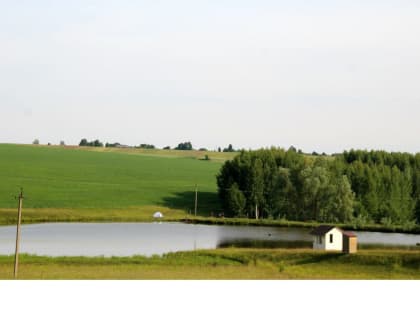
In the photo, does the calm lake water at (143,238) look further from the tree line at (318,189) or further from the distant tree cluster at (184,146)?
the distant tree cluster at (184,146)

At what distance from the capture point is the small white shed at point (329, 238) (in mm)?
42156

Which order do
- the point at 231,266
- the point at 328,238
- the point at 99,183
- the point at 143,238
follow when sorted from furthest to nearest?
1. the point at 99,183
2. the point at 143,238
3. the point at 328,238
4. the point at 231,266

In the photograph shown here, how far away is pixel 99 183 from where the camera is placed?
96.4 m

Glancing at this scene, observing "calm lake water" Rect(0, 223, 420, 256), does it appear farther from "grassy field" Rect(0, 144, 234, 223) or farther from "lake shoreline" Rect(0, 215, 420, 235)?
"grassy field" Rect(0, 144, 234, 223)

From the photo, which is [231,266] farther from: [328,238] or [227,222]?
[227,222]

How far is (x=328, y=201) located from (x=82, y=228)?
1140 inches

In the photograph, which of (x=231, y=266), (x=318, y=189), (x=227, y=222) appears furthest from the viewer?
(x=318, y=189)

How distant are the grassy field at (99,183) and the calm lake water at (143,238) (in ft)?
27.3

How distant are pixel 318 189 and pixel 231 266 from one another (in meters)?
41.8

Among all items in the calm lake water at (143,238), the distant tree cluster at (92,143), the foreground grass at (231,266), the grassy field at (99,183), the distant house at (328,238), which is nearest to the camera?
the foreground grass at (231,266)

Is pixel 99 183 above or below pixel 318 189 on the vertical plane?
above

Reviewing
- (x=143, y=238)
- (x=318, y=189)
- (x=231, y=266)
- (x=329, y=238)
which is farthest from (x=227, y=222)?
(x=231, y=266)

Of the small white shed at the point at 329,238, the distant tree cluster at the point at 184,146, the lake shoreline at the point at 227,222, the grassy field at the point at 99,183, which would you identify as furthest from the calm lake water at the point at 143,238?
the distant tree cluster at the point at 184,146

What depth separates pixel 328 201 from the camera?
240ft
